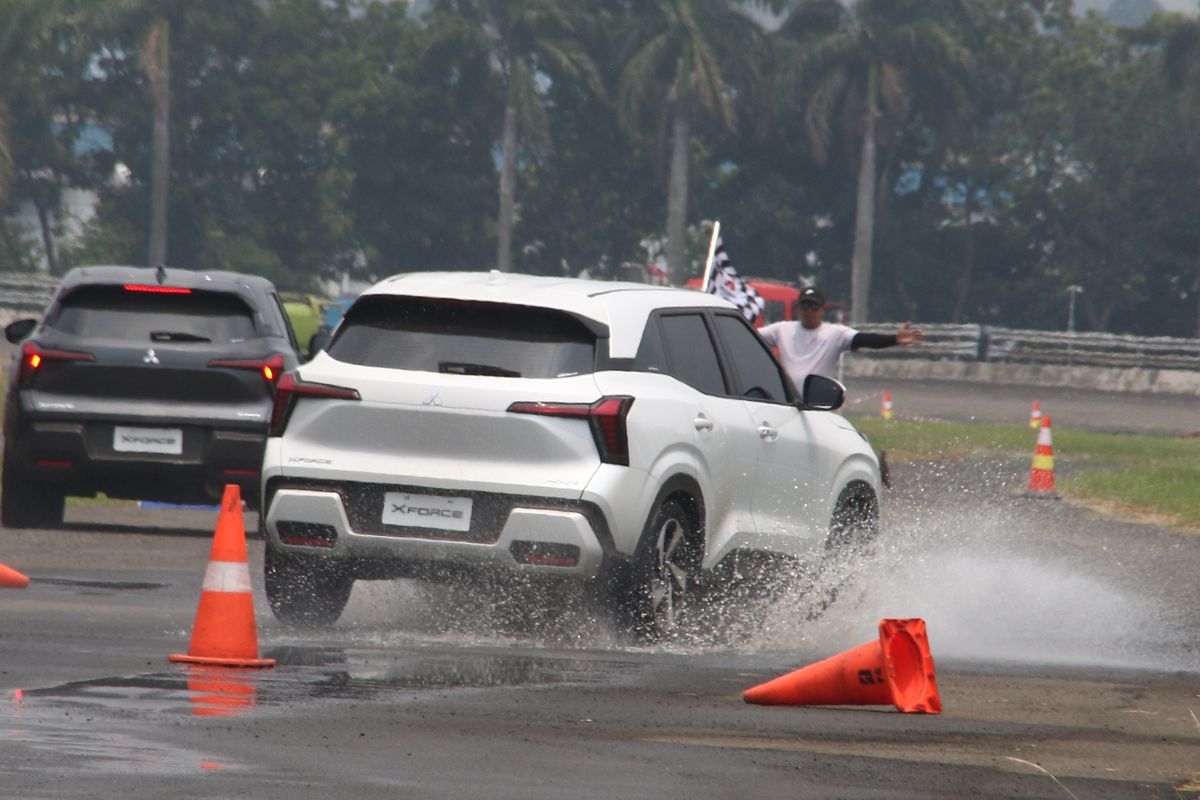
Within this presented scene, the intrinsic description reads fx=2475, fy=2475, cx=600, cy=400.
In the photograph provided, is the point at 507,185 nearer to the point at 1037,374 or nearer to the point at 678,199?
the point at 678,199

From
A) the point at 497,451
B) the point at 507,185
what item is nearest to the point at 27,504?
the point at 497,451

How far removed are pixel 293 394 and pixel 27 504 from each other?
18.1ft

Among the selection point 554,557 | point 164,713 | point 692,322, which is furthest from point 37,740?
point 692,322

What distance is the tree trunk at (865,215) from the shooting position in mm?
77875

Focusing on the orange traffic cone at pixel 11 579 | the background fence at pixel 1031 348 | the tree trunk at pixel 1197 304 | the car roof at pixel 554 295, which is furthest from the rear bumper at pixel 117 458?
the tree trunk at pixel 1197 304

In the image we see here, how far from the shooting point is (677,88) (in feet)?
Answer: 261

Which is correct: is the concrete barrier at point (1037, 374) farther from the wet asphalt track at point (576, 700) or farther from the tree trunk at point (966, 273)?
the wet asphalt track at point (576, 700)

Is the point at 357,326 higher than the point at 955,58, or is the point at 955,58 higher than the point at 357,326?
the point at 955,58

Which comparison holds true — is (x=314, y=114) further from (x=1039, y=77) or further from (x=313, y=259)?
(x=1039, y=77)

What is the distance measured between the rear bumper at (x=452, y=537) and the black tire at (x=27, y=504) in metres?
5.38

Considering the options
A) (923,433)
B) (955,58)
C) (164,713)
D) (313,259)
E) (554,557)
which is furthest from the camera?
(313,259)

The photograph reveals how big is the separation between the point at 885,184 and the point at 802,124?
11.8 feet

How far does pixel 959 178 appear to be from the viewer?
275ft

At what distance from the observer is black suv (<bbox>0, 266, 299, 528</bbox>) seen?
49.8ft
